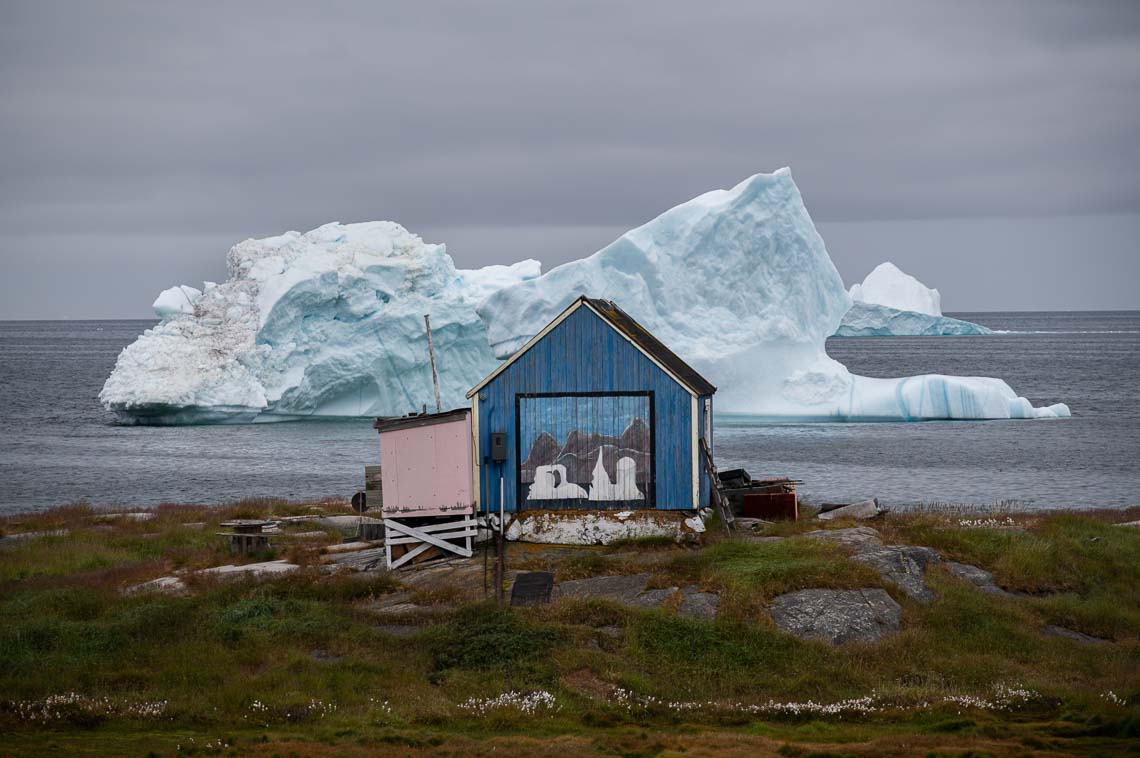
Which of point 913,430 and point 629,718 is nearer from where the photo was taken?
point 629,718

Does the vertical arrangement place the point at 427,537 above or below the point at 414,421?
below

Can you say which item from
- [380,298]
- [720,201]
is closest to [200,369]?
[380,298]

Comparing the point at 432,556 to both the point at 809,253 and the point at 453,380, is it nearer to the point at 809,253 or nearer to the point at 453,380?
the point at 809,253

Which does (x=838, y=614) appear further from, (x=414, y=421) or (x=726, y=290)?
(x=726, y=290)

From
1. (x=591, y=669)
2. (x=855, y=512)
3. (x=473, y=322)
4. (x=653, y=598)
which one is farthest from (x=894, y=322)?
(x=591, y=669)

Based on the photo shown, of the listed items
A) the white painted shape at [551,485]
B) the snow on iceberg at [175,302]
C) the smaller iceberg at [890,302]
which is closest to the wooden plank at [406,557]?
the white painted shape at [551,485]

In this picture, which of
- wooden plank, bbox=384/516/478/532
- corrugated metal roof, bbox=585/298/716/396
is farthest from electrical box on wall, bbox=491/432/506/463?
corrugated metal roof, bbox=585/298/716/396

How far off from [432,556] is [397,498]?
1113mm

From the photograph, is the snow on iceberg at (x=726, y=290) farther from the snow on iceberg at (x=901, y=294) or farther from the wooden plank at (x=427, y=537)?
the snow on iceberg at (x=901, y=294)

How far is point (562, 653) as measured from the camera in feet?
41.8

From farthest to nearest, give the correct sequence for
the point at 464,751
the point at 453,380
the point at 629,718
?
1. the point at 453,380
2. the point at 629,718
3. the point at 464,751

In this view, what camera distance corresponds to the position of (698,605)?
47.1 feet

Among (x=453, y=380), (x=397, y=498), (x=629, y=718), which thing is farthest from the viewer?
(x=453, y=380)

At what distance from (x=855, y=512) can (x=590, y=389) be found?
5946 mm
